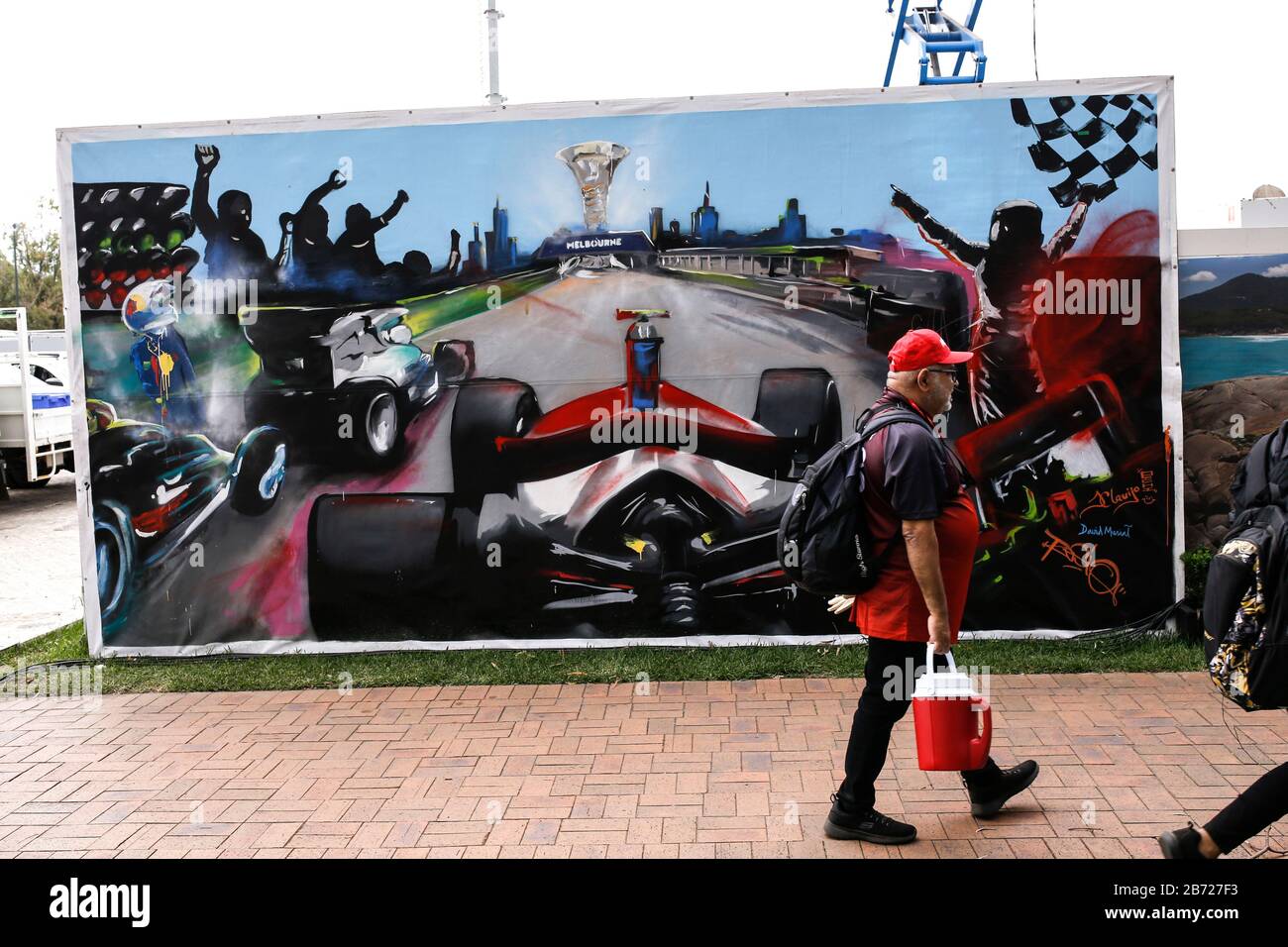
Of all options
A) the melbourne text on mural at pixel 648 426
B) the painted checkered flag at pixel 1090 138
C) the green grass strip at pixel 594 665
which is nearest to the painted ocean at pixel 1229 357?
the painted checkered flag at pixel 1090 138

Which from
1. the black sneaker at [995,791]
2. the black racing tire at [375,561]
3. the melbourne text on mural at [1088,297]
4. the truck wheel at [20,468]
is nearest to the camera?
the black sneaker at [995,791]

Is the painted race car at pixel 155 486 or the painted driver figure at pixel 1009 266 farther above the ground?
the painted driver figure at pixel 1009 266

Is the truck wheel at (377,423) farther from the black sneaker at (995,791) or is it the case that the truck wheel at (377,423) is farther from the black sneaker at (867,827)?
the black sneaker at (995,791)

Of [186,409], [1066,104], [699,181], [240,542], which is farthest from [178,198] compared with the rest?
[1066,104]

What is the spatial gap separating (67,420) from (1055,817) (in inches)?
630

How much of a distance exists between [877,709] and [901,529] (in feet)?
2.14

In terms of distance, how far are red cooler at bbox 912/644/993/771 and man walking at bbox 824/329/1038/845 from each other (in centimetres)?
9

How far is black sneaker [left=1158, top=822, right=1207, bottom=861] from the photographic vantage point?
12.9ft

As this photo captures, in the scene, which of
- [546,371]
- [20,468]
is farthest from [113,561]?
[20,468]

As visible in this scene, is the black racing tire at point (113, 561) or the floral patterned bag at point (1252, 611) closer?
the floral patterned bag at point (1252, 611)

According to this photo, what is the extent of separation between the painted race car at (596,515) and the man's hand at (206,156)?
200 cm

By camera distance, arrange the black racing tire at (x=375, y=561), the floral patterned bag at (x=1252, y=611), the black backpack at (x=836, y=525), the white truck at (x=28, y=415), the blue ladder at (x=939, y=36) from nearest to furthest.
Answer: the floral patterned bag at (x=1252, y=611) < the black backpack at (x=836, y=525) < the black racing tire at (x=375, y=561) < the blue ladder at (x=939, y=36) < the white truck at (x=28, y=415)
